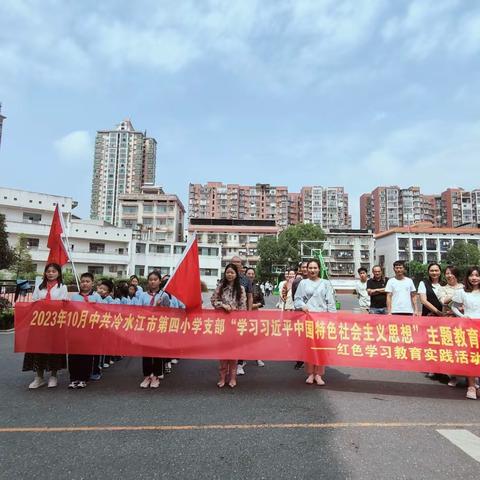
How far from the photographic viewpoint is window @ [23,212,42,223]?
47094 millimetres

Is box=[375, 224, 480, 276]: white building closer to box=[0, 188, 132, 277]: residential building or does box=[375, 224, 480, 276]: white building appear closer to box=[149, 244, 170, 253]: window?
box=[149, 244, 170, 253]: window

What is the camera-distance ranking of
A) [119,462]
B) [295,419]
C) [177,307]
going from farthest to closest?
1. [177,307]
2. [295,419]
3. [119,462]

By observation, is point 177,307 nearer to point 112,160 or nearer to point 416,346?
point 416,346

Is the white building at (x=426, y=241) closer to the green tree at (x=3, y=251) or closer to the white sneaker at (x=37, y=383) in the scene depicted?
the green tree at (x=3, y=251)

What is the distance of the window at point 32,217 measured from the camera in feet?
155

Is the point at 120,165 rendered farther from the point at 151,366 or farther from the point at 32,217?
the point at 151,366

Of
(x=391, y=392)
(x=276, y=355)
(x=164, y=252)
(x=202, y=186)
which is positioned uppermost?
(x=202, y=186)

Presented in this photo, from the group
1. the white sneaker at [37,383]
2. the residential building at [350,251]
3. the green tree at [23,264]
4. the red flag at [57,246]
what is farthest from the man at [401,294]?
the residential building at [350,251]

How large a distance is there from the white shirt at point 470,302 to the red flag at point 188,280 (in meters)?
3.82

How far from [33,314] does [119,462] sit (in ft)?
10.9

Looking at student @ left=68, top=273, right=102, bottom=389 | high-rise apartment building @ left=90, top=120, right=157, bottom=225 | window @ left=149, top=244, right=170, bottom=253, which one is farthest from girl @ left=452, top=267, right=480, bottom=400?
high-rise apartment building @ left=90, top=120, right=157, bottom=225

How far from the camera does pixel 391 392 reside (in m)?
5.51

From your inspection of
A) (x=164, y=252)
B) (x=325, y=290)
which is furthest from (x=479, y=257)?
(x=325, y=290)

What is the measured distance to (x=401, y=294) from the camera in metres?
6.57
